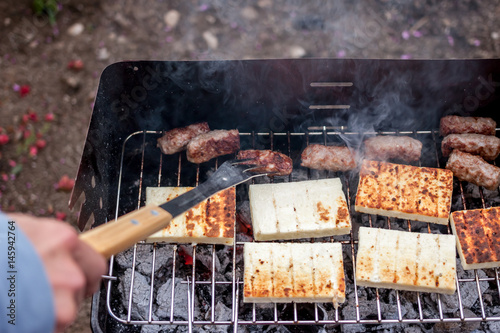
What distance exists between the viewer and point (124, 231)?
1.79 metres

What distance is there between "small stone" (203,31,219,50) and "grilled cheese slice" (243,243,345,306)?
143 inches

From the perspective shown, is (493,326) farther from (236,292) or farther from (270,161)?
(270,161)

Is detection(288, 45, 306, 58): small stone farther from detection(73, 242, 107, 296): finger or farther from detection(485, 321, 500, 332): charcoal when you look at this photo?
detection(73, 242, 107, 296): finger

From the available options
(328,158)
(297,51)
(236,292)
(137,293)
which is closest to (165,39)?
(297,51)

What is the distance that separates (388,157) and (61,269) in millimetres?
3129

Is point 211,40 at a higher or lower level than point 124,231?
higher

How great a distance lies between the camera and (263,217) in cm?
347

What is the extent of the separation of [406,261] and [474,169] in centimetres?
107

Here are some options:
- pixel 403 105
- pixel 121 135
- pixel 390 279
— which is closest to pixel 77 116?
pixel 121 135

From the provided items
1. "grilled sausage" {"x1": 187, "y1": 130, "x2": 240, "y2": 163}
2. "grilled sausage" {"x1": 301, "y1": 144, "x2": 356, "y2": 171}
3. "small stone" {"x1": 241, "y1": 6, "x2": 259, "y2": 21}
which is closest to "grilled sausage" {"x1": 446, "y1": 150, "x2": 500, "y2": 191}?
"grilled sausage" {"x1": 301, "y1": 144, "x2": 356, "y2": 171}

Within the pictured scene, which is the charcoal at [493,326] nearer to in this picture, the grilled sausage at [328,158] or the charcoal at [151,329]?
the grilled sausage at [328,158]

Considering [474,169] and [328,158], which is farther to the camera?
[328,158]

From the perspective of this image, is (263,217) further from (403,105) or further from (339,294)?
(403,105)

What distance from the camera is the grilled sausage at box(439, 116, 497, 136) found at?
3877 mm
